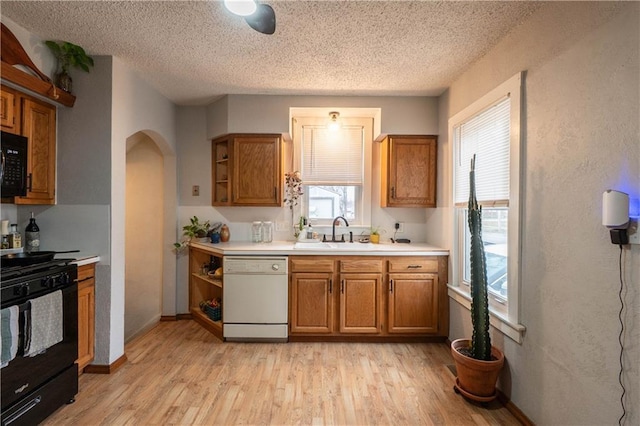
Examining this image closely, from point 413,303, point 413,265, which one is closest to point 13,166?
point 413,265

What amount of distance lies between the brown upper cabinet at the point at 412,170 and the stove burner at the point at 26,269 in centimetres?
294

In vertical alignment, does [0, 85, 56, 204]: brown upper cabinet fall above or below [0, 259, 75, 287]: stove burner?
above

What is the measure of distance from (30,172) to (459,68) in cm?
353

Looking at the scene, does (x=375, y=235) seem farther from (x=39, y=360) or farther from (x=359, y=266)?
(x=39, y=360)

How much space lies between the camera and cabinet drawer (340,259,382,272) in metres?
3.03

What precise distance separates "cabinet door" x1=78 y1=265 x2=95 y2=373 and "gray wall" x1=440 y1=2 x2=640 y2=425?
123 inches

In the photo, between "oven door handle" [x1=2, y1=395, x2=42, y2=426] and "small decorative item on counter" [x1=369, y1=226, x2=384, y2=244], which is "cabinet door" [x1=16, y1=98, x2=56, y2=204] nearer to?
"oven door handle" [x1=2, y1=395, x2=42, y2=426]

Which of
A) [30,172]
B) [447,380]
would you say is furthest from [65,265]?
[447,380]

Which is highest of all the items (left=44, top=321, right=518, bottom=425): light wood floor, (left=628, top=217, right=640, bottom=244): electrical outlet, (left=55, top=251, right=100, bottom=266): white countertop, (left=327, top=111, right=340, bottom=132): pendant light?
(left=327, top=111, right=340, bottom=132): pendant light

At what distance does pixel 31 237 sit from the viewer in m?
2.36

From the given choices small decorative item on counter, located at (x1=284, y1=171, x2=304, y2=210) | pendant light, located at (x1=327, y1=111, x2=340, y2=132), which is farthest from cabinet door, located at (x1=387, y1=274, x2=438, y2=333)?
pendant light, located at (x1=327, y1=111, x2=340, y2=132)

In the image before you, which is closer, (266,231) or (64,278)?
(64,278)

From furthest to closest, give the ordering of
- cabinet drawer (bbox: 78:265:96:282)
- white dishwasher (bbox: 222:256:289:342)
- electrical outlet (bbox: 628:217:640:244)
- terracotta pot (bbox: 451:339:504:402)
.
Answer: white dishwasher (bbox: 222:256:289:342) → cabinet drawer (bbox: 78:265:96:282) → terracotta pot (bbox: 451:339:504:402) → electrical outlet (bbox: 628:217:640:244)

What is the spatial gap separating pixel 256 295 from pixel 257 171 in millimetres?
1357
